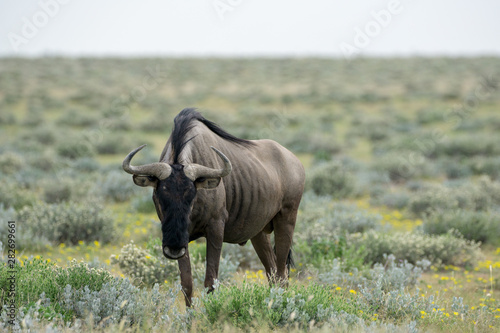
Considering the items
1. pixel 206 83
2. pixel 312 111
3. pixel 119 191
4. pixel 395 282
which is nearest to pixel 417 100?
pixel 312 111

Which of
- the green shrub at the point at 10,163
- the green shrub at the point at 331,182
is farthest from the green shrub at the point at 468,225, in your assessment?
the green shrub at the point at 10,163

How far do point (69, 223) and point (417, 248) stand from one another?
5623 mm

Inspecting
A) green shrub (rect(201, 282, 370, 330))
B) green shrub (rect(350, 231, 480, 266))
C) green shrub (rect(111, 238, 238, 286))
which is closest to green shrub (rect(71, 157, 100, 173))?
green shrub (rect(111, 238, 238, 286))

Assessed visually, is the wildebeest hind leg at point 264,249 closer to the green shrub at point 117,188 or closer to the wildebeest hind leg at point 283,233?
the wildebeest hind leg at point 283,233

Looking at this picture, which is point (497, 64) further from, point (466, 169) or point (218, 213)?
point (218, 213)

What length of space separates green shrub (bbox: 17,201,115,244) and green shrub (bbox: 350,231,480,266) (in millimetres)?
4130

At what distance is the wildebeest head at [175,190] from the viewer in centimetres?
361

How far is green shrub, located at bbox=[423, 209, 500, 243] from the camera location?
819 centimetres

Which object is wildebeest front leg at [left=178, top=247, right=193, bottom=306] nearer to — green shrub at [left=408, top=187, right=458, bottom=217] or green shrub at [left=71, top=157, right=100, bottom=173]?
green shrub at [left=408, top=187, right=458, bottom=217]

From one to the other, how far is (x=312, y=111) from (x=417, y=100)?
8.21 m

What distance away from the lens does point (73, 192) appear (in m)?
10.2

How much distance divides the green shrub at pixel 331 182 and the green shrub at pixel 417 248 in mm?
4393

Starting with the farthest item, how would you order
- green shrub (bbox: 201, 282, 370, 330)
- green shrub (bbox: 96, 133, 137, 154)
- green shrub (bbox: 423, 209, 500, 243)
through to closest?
green shrub (bbox: 96, 133, 137, 154)
green shrub (bbox: 423, 209, 500, 243)
green shrub (bbox: 201, 282, 370, 330)

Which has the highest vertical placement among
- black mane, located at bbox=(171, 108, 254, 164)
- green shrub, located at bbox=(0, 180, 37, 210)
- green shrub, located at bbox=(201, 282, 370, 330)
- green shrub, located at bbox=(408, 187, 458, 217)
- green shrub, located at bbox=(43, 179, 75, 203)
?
black mane, located at bbox=(171, 108, 254, 164)
